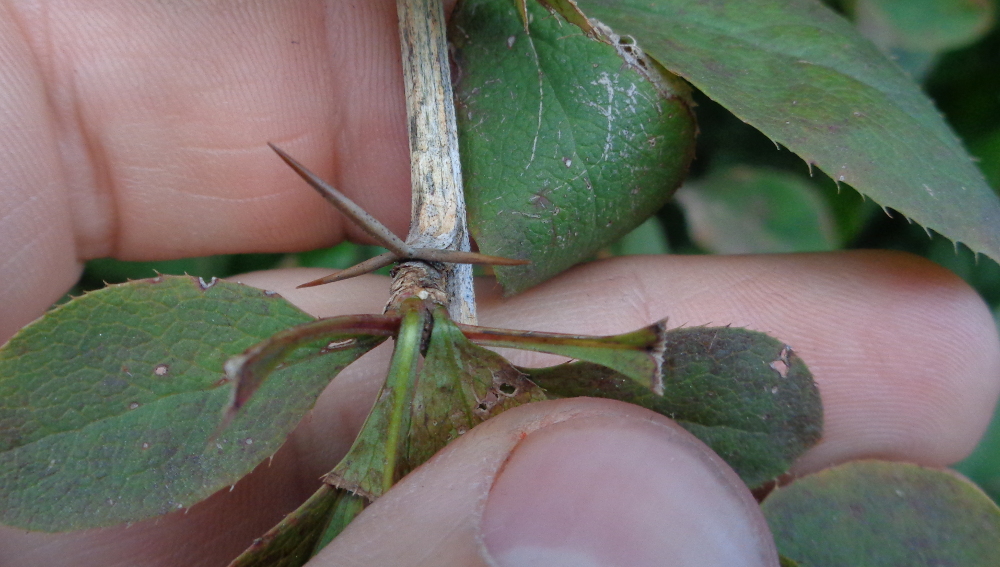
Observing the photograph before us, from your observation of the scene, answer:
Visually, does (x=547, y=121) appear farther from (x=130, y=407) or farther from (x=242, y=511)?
(x=242, y=511)

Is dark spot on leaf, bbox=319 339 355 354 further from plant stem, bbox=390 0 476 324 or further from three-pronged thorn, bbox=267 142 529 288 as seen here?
plant stem, bbox=390 0 476 324

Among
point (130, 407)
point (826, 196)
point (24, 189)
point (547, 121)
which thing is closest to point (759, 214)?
point (826, 196)

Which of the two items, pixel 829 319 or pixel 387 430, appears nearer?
pixel 387 430

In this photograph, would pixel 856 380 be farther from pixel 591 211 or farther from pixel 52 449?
Result: pixel 52 449

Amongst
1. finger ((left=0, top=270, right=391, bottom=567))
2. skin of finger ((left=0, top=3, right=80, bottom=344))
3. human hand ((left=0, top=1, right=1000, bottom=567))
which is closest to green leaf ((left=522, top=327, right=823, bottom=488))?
human hand ((left=0, top=1, right=1000, bottom=567))

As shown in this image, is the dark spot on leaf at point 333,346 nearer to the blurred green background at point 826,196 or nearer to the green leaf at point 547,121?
the green leaf at point 547,121
